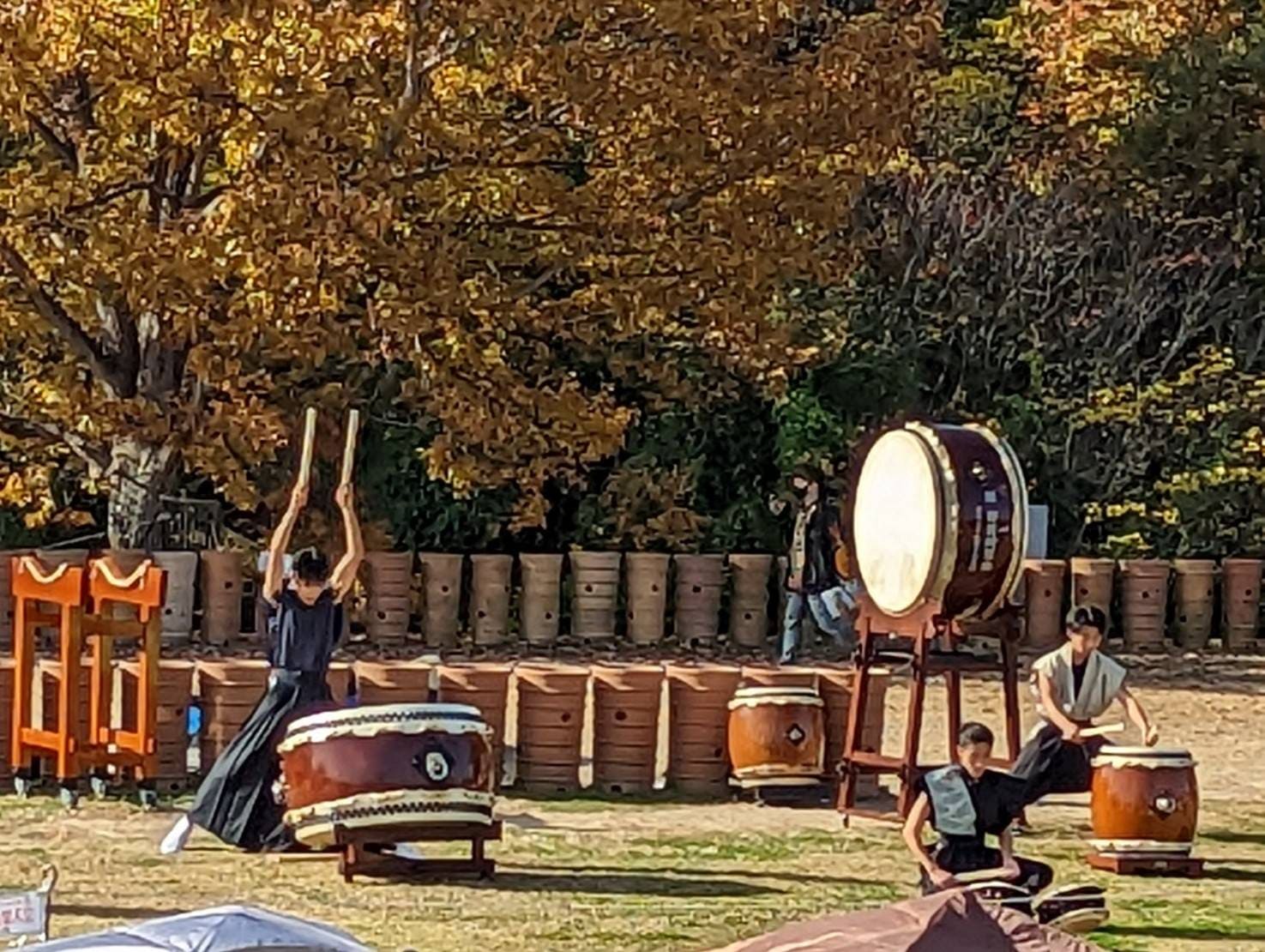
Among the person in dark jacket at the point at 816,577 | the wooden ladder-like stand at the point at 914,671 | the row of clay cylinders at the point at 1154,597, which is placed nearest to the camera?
the wooden ladder-like stand at the point at 914,671

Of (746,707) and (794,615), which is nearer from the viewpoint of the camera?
(746,707)

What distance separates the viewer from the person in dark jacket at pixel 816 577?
21672 millimetres

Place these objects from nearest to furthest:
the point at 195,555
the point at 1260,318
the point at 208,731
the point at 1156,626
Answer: the point at 208,731, the point at 195,555, the point at 1156,626, the point at 1260,318

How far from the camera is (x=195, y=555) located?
886 inches

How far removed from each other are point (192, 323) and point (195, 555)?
2.49 meters

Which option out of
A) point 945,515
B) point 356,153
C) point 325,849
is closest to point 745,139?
point 356,153

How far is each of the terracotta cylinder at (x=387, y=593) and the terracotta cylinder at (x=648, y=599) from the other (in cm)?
204

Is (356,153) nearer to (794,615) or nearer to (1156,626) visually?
(794,615)

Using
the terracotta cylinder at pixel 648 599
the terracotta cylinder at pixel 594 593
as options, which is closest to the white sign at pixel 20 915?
the terracotta cylinder at pixel 594 593

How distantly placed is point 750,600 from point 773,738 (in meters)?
9.49

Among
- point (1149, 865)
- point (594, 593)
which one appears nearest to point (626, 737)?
point (1149, 865)

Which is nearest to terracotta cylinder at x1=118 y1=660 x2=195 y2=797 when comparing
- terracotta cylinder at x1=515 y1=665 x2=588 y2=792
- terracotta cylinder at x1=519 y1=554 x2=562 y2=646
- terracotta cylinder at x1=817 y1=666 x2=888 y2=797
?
terracotta cylinder at x1=515 y1=665 x2=588 y2=792

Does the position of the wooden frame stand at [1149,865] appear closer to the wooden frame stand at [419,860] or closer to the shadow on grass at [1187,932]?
the shadow on grass at [1187,932]

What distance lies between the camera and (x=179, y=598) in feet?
73.2
